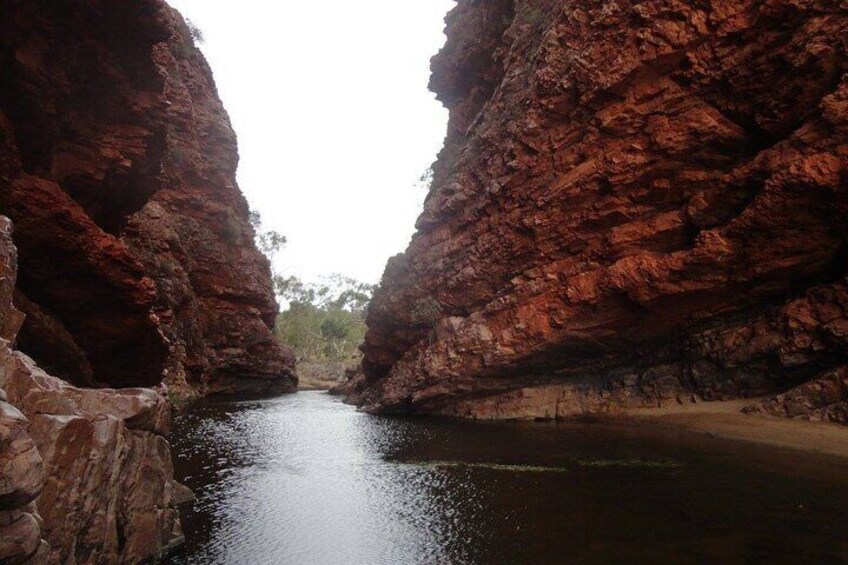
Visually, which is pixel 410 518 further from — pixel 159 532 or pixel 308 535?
pixel 159 532

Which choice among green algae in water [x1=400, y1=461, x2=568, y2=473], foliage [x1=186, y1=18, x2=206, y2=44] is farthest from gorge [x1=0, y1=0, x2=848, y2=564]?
foliage [x1=186, y1=18, x2=206, y2=44]

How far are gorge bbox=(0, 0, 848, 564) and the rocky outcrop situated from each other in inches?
2.1

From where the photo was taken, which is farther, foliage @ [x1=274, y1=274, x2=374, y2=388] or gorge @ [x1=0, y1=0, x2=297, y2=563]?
foliage @ [x1=274, y1=274, x2=374, y2=388]

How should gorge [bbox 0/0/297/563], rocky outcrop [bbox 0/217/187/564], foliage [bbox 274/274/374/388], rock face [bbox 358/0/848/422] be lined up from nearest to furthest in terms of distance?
rocky outcrop [bbox 0/217/187/564] < gorge [bbox 0/0/297/563] < rock face [bbox 358/0/848/422] < foliage [bbox 274/274/374/388]

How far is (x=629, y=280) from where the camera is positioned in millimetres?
27781

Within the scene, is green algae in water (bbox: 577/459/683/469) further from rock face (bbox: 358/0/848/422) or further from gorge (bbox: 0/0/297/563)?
gorge (bbox: 0/0/297/563)

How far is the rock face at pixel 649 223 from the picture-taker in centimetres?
2325

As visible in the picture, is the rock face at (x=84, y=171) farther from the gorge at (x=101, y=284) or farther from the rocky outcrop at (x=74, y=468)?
the rocky outcrop at (x=74, y=468)

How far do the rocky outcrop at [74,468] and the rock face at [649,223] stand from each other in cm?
2330

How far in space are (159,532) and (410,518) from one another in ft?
20.7

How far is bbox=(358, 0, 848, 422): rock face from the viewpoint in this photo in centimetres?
2325

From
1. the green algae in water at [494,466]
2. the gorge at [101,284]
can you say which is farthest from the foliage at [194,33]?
the green algae in water at [494,466]

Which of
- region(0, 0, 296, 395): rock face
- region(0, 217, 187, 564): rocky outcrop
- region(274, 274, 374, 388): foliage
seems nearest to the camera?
region(0, 217, 187, 564): rocky outcrop

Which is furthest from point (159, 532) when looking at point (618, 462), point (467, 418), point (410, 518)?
point (467, 418)
